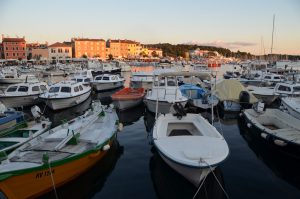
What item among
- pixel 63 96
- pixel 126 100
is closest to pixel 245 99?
pixel 126 100

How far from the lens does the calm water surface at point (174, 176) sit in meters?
8.59

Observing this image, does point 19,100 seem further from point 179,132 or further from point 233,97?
point 233,97

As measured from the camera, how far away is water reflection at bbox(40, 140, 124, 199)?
336 inches

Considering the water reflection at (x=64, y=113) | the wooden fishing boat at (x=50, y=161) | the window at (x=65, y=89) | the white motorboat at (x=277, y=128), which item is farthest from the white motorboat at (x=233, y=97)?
the window at (x=65, y=89)

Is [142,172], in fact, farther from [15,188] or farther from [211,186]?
[15,188]

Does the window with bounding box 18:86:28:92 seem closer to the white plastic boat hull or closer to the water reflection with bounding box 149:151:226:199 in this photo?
the white plastic boat hull

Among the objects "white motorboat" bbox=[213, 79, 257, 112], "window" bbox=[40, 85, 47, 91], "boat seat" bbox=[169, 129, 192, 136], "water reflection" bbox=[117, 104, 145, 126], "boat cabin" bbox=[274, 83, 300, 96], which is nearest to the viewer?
"boat seat" bbox=[169, 129, 192, 136]

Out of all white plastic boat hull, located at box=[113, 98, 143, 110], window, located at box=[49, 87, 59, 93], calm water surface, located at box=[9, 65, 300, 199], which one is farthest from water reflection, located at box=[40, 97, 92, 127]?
calm water surface, located at box=[9, 65, 300, 199]

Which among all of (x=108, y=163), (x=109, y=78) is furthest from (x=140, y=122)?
(x=109, y=78)

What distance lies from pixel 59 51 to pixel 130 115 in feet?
355

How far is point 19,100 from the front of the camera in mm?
21953

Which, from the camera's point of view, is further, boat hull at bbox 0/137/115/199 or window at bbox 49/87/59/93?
window at bbox 49/87/59/93

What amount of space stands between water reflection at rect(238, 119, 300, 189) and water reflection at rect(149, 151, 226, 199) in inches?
98.2

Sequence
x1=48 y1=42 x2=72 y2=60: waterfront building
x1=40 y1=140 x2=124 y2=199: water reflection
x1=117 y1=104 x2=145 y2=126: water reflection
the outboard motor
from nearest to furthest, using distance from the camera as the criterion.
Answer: x1=40 y1=140 x2=124 y2=199: water reflection < x1=117 y1=104 x2=145 y2=126: water reflection < the outboard motor < x1=48 y1=42 x2=72 y2=60: waterfront building
